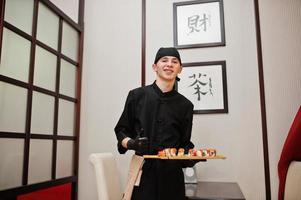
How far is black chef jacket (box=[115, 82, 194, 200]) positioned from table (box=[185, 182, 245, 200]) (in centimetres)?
16

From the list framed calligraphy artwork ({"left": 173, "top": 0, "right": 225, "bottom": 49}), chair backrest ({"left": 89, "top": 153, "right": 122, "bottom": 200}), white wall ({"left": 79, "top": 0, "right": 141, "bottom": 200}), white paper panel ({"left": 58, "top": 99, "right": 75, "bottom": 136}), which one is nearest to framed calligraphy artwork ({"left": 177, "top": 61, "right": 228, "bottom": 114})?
framed calligraphy artwork ({"left": 173, "top": 0, "right": 225, "bottom": 49})

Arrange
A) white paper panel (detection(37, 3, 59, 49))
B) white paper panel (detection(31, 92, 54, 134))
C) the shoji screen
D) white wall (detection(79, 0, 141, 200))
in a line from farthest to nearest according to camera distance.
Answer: white wall (detection(79, 0, 141, 200)), white paper panel (detection(37, 3, 59, 49)), white paper panel (detection(31, 92, 54, 134)), the shoji screen

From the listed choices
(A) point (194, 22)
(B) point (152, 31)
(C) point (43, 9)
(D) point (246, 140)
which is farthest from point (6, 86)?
(D) point (246, 140)

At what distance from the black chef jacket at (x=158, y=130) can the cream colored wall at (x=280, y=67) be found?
94 cm

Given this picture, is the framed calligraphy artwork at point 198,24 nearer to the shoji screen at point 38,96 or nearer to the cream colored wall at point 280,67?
the cream colored wall at point 280,67

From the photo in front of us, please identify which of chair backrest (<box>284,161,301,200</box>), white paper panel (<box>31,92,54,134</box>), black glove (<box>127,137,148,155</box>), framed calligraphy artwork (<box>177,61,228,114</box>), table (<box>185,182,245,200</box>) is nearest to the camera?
black glove (<box>127,137,148,155</box>)

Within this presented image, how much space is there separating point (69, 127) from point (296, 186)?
6.18 feet

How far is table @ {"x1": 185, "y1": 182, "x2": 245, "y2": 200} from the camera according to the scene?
1665mm

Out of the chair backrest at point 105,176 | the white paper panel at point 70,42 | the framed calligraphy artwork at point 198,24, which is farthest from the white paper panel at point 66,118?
the framed calligraphy artwork at point 198,24

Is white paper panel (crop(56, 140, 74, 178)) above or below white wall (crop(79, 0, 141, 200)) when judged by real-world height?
below

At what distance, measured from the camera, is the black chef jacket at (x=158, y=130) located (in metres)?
1.57

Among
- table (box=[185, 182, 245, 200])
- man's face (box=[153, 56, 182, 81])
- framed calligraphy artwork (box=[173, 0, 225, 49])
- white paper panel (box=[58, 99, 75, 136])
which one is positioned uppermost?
framed calligraphy artwork (box=[173, 0, 225, 49])

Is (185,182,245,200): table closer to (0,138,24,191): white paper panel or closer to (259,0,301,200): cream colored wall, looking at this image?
(259,0,301,200): cream colored wall

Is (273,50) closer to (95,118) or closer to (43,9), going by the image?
(95,118)
